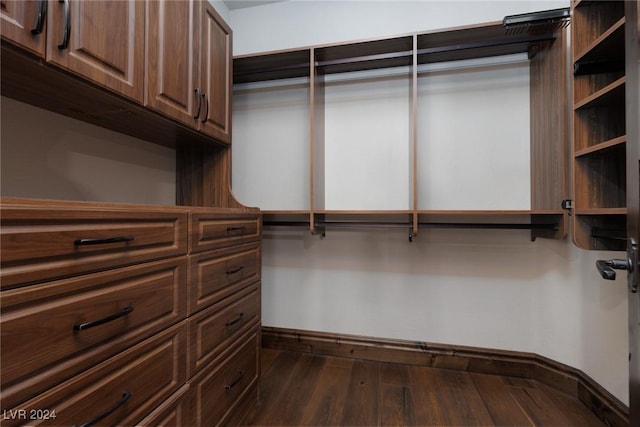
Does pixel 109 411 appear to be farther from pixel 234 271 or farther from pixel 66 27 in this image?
pixel 66 27

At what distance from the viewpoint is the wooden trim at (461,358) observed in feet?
4.79

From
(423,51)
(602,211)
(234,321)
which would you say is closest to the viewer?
(602,211)

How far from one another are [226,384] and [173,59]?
4.61 feet

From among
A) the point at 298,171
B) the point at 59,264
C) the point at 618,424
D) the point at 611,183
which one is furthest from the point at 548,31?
the point at 59,264

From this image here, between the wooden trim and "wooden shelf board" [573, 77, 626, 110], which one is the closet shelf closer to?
"wooden shelf board" [573, 77, 626, 110]

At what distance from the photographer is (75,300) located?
2.20 ft

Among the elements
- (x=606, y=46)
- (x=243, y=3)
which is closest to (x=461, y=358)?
(x=606, y=46)

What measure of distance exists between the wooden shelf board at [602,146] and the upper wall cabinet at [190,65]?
1.67 m

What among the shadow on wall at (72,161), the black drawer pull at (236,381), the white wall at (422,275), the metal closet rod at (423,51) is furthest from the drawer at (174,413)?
the metal closet rod at (423,51)

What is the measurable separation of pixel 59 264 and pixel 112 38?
76 cm

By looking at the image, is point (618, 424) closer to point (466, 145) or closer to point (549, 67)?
point (466, 145)

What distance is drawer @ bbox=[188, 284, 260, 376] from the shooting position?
1.05 metres

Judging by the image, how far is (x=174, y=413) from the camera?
95 centimetres

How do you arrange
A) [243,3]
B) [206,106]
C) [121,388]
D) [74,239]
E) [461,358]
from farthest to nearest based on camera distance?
[243,3] < [461,358] < [206,106] < [121,388] < [74,239]
